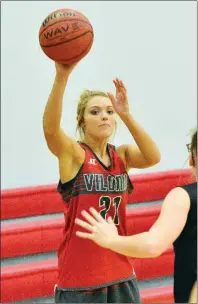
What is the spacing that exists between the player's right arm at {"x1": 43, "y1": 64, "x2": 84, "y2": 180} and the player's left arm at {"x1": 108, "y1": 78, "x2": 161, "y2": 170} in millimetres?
229

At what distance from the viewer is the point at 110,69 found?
5.76 m

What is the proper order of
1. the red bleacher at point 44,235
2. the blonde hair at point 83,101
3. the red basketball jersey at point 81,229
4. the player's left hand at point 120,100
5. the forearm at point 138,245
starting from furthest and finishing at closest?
the red bleacher at point 44,235
the blonde hair at point 83,101
the player's left hand at point 120,100
the red basketball jersey at point 81,229
the forearm at point 138,245

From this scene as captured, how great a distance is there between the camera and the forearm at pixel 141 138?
97.9 inches

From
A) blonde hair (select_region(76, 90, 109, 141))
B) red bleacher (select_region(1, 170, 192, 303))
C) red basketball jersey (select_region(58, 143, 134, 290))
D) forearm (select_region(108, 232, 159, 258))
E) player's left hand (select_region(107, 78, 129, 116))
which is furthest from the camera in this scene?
red bleacher (select_region(1, 170, 192, 303))

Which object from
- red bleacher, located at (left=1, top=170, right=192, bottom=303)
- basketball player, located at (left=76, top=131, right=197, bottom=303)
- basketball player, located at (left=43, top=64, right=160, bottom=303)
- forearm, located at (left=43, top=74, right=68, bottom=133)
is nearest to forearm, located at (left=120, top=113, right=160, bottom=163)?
basketball player, located at (left=43, top=64, right=160, bottom=303)

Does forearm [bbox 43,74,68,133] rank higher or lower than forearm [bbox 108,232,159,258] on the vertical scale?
higher

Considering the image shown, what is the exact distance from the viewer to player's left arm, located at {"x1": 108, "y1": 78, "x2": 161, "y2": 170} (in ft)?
8.16

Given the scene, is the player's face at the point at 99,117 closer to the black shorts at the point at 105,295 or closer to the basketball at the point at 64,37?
the basketball at the point at 64,37

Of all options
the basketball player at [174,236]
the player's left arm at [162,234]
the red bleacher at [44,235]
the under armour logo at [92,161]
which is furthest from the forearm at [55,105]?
the red bleacher at [44,235]

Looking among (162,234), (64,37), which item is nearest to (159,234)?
(162,234)

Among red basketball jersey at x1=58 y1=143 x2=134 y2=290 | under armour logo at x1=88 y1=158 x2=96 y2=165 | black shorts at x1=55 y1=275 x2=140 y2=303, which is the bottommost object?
black shorts at x1=55 y1=275 x2=140 y2=303

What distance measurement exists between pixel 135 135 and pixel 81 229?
1.51ft

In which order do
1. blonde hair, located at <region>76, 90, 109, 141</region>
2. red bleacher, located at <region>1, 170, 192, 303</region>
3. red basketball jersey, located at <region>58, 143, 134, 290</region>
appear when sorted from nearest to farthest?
1. red basketball jersey, located at <region>58, 143, 134, 290</region>
2. blonde hair, located at <region>76, 90, 109, 141</region>
3. red bleacher, located at <region>1, 170, 192, 303</region>

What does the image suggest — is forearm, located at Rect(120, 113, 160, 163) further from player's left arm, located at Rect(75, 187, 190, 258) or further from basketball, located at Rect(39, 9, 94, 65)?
player's left arm, located at Rect(75, 187, 190, 258)
